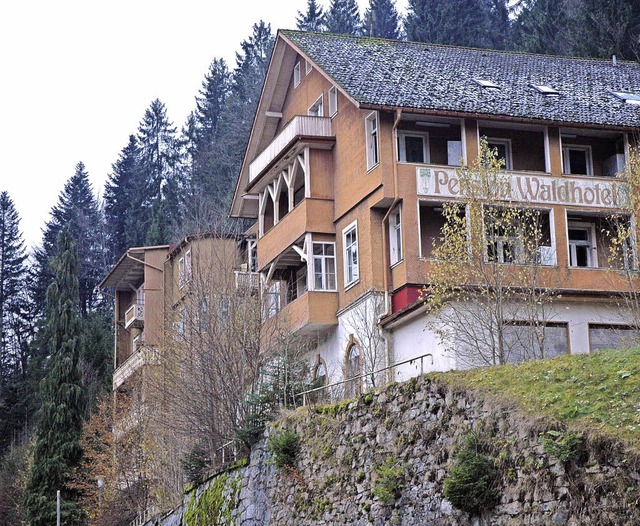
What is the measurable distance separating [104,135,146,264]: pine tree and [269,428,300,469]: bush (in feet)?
242

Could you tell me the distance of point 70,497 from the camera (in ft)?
181

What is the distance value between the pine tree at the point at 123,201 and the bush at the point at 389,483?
260 ft

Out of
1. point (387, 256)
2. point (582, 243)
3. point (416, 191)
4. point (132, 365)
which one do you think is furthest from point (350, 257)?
point (132, 365)

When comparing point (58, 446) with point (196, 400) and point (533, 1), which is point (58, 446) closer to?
point (196, 400)

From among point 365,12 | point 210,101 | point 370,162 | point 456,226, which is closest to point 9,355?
point 210,101

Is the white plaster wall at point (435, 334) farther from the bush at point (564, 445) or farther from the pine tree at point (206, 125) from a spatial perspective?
the pine tree at point (206, 125)

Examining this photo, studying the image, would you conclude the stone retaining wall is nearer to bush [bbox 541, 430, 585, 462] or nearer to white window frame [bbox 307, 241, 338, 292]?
bush [bbox 541, 430, 585, 462]

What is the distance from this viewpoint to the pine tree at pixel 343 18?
97.4m

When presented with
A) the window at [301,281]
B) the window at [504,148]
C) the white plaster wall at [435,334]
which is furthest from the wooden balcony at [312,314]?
the window at [504,148]

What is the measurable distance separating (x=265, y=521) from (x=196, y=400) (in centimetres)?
645

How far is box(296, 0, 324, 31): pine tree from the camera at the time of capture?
98750 mm

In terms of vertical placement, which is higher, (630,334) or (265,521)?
(630,334)

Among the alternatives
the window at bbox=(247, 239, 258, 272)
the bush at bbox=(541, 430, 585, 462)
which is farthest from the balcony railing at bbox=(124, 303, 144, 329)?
the bush at bbox=(541, 430, 585, 462)

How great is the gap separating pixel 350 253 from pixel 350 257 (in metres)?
0.12
